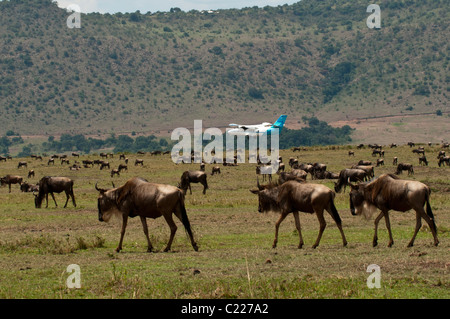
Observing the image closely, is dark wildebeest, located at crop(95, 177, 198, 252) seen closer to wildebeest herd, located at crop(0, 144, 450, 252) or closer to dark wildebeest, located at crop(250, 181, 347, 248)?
wildebeest herd, located at crop(0, 144, 450, 252)

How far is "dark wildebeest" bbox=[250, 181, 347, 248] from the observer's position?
16109 mm

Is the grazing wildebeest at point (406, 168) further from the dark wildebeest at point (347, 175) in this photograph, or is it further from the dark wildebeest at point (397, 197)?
the dark wildebeest at point (397, 197)

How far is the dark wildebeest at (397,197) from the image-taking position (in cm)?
1542

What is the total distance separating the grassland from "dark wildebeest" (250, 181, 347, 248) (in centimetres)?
66

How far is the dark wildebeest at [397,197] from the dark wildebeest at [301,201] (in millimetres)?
1000

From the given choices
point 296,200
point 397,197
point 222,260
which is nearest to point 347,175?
point 296,200

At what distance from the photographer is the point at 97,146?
521ft

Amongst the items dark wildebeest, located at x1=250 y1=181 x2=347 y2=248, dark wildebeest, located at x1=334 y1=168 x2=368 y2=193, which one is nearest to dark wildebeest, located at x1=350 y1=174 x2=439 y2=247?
dark wildebeest, located at x1=250 y1=181 x2=347 y2=248

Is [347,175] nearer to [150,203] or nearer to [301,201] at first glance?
[301,201]

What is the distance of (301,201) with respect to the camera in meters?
16.4
